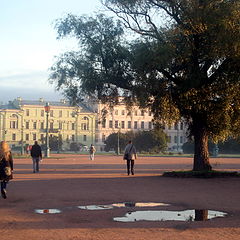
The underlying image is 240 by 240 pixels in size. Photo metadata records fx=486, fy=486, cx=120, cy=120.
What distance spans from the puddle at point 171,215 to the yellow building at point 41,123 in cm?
9097

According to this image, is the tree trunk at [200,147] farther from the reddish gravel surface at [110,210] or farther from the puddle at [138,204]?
the puddle at [138,204]

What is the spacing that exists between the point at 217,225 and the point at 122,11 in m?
16.6

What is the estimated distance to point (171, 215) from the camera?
11570 mm

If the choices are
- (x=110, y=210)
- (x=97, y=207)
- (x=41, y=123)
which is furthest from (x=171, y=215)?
(x=41, y=123)

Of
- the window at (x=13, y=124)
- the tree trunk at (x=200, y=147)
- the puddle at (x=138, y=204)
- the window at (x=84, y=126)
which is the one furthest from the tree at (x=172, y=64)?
the window at (x=84, y=126)

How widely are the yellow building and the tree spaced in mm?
78524

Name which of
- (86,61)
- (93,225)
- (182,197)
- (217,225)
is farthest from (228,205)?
(86,61)

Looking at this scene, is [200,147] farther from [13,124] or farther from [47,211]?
[13,124]

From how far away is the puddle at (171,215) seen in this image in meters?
10.9

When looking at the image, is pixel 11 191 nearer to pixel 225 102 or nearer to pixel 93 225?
pixel 93 225

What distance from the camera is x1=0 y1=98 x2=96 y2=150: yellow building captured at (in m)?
106

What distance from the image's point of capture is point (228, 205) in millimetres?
13375

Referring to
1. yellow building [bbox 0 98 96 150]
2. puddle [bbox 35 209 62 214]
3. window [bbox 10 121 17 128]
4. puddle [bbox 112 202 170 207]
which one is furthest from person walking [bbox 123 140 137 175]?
window [bbox 10 121 17 128]

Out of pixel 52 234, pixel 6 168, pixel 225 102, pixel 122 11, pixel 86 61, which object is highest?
pixel 122 11
